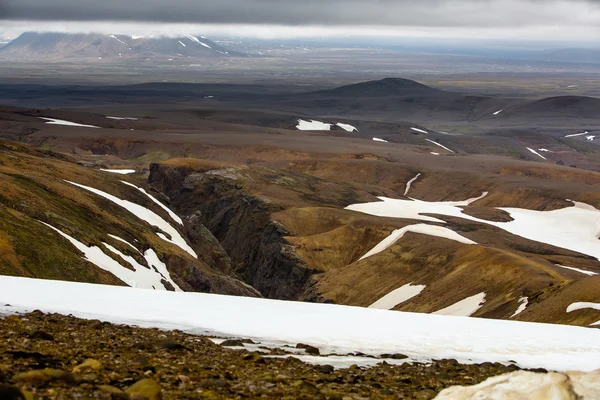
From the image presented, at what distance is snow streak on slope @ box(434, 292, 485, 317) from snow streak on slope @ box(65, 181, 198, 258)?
21.6 m

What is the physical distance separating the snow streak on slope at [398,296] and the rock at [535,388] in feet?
156

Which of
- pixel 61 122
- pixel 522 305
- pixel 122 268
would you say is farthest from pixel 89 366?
pixel 61 122

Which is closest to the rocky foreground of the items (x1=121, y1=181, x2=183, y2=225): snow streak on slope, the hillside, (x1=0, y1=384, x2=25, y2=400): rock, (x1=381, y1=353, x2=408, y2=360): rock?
(x1=0, y1=384, x2=25, y2=400): rock

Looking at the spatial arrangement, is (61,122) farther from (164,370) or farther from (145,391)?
(145,391)

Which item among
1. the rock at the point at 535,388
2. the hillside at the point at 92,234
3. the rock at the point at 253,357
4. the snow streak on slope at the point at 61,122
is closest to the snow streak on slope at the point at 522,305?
the hillside at the point at 92,234

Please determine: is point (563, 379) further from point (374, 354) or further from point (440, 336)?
point (440, 336)

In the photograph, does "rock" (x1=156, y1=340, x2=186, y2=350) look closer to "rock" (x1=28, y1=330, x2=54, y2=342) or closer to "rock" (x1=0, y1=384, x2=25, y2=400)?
"rock" (x1=28, y1=330, x2=54, y2=342)

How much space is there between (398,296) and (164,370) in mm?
47838

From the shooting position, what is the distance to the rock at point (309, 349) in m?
19.2

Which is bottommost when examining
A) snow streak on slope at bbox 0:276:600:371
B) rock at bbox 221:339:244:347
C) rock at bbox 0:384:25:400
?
snow streak on slope at bbox 0:276:600:371

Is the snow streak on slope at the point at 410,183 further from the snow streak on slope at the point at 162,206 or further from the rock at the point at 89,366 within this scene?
the rock at the point at 89,366

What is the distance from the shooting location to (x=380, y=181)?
459ft

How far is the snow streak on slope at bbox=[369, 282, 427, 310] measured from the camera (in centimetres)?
5928

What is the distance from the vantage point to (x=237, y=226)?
90.7 metres
